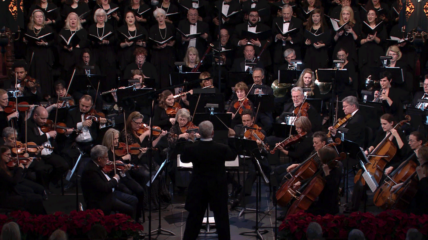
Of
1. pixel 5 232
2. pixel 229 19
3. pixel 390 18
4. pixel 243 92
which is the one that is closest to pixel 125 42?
pixel 229 19

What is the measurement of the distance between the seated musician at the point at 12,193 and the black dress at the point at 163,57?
4.20m

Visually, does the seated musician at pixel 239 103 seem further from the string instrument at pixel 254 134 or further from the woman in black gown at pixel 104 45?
the woman in black gown at pixel 104 45

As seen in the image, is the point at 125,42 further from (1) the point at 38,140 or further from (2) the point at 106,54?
(1) the point at 38,140

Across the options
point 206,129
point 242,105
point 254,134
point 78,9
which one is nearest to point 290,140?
point 254,134

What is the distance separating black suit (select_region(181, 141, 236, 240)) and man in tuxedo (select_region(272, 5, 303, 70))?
4832 mm

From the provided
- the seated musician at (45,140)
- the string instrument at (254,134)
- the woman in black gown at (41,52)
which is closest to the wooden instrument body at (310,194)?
the string instrument at (254,134)

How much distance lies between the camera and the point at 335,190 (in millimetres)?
5516

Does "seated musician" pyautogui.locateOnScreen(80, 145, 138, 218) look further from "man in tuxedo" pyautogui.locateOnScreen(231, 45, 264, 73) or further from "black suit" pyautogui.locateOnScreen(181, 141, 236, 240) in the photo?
"man in tuxedo" pyautogui.locateOnScreen(231, 45, 264, 73)

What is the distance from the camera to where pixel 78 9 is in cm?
980

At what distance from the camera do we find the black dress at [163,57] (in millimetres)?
9641

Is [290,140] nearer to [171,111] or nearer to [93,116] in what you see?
[171,111]

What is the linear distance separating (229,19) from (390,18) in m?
2.98

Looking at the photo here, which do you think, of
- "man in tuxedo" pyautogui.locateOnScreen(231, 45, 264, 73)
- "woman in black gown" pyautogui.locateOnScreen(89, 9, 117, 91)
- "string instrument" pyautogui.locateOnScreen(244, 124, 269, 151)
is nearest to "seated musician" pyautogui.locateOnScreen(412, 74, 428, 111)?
"string instrument" pyautogui.locateOnScreen(244, 124, 269, 151)

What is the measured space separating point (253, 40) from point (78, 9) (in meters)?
3.26
